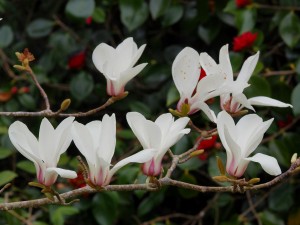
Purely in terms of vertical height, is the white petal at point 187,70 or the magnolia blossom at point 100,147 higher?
the white petal at point 187,70

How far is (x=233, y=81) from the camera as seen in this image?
34.9 inches

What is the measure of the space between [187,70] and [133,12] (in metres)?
0.75

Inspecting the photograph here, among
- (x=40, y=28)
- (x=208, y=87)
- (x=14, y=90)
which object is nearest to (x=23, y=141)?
(x=208, y=87)

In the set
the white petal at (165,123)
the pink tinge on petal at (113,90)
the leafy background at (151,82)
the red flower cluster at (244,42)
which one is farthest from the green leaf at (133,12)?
the white petal at (165,123)

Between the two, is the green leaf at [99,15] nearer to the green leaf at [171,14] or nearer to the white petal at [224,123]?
the green leaf at [171,14]

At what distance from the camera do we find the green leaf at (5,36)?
1.74 metres

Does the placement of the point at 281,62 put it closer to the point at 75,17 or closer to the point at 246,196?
the point at 246,196

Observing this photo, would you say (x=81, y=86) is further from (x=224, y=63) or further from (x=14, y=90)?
(x=224, y=63)

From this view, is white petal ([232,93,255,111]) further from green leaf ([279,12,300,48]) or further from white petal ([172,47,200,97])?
green leaf ([279,12,300,48])

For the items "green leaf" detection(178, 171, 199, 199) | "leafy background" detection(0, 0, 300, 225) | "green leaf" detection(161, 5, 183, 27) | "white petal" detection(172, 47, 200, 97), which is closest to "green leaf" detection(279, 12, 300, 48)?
"leafy background" detection(0, 0, 300, 225)

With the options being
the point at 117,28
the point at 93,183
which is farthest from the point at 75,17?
the point at 93,183

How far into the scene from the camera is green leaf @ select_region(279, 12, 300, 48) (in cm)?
155

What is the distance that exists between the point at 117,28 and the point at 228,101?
0.99 metres

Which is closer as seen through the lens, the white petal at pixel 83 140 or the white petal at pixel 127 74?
the white petal at pixel 83 140
